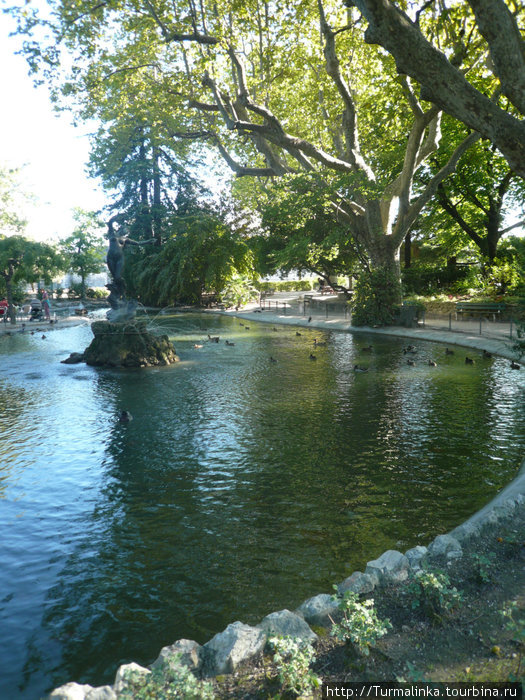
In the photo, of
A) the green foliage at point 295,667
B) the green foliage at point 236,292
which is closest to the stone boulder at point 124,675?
the green foliage at point 295,667

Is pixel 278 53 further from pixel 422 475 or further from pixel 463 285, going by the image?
pixel 422 475

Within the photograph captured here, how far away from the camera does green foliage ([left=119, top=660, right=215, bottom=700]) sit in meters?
2.81

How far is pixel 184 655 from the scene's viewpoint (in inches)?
129

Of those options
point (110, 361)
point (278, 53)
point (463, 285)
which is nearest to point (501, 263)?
point (463, 285)

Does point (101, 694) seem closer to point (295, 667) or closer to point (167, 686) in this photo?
point (167, 686)

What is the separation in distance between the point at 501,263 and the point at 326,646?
3450 centimetres

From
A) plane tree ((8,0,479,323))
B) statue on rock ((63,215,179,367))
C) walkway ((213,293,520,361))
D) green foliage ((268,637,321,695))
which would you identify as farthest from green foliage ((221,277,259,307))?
green foliage ((268,637,321,695))

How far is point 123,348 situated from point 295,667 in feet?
49.9

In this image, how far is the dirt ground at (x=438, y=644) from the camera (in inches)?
120

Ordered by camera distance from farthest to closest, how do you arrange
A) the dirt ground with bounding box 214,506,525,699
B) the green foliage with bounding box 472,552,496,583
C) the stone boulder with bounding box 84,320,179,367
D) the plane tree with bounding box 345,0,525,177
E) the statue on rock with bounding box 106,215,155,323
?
the statue on rock with bounding box 106,215,155,323 < the stone boulder with bounding box 84,320,179,367 < the plane tree with bounding box 345,0,525,177 < the green foliage with bounding box 472,552,496,583 < the dirt ground with bounding box 214,506,525,699

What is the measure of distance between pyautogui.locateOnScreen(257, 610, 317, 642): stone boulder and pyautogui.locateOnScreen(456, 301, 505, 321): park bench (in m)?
26.2

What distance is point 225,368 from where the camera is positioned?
1630cm

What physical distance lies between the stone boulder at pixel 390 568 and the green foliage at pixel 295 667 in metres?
1.17

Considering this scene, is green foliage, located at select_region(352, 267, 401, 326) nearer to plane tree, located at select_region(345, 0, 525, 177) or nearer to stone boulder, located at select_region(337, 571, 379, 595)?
plane tree, located at select_region(345, 0, 525, 177)
